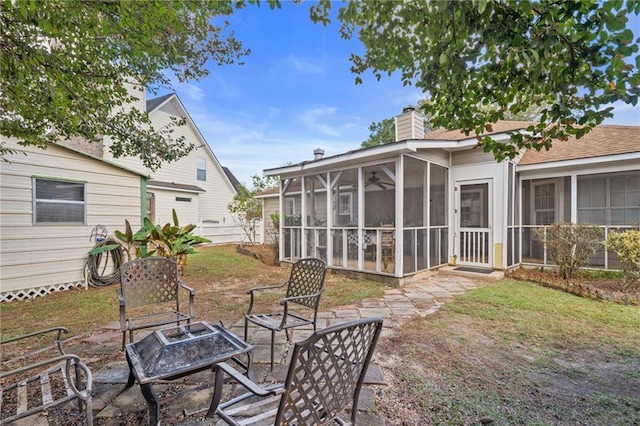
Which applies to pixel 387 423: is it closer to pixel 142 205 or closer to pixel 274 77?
pixel 274 77

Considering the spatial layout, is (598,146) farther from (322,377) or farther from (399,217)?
(322,377)

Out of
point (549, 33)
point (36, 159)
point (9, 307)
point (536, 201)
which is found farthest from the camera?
point (536, 201)

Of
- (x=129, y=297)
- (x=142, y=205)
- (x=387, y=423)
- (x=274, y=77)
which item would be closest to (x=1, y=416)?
(x=129, y=297)

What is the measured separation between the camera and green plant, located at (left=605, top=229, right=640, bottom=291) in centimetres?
509

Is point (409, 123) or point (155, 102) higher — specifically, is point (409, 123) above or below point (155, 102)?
below

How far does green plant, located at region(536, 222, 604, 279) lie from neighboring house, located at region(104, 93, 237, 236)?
12.4 metres

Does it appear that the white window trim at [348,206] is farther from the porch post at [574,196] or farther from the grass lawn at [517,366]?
the porch post at [574,196]

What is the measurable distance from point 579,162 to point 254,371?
27.2ft

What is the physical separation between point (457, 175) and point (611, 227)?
3.43 metres

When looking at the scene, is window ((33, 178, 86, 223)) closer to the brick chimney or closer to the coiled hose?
the coiled hose

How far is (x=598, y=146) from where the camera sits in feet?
24.0

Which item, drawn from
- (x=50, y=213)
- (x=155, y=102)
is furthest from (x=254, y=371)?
(x=155, y=102)

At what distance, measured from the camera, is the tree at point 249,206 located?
15.1 meters

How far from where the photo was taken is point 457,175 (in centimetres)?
777
